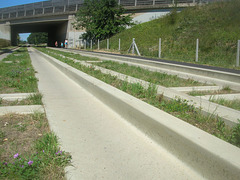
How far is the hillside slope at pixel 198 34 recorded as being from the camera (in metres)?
17.6

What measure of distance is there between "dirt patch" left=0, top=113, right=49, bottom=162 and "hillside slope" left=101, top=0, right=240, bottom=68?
41.5 ft

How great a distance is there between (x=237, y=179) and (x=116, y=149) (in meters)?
1.53

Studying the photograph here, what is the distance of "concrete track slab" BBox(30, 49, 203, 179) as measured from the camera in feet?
8.70

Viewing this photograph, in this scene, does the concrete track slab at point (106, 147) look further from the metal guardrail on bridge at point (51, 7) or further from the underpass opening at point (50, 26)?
the underpass opening at point (50, 26)

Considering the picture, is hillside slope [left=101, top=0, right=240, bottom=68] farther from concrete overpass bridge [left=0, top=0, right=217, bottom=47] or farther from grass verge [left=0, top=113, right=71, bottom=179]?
grass verge [left=0, top=113, right=71, bottom=179]

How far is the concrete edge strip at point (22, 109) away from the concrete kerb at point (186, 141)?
1479 mm

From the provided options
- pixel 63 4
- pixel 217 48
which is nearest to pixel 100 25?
pixel 63 4

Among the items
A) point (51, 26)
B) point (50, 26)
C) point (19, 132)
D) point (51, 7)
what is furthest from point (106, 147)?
point (51, 26)

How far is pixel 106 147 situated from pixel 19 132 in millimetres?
1278

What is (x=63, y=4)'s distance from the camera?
54.0m

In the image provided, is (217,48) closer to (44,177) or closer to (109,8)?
(44,177)

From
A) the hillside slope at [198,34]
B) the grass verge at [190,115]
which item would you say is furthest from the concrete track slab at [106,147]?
the hillside slope at [198,34]

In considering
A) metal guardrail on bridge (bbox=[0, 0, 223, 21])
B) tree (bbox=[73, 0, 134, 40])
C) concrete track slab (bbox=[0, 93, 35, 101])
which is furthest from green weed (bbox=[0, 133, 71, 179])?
metal guardrail on bridge (bbox=[0, 0, 223, 21])

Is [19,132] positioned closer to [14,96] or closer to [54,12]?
[14,96]
